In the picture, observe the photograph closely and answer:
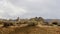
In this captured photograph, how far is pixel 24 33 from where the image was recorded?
32781mm

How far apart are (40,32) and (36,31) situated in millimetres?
629

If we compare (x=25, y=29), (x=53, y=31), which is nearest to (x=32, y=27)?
(x=25, y=29)

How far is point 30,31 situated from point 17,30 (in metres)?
2.20

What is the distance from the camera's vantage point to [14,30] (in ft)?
112

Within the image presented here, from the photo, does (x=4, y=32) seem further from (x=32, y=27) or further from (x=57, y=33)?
(x=57, y=33)

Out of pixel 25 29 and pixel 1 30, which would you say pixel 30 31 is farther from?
pixel 1 30

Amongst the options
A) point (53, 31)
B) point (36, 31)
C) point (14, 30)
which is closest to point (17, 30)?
point (14, 30)

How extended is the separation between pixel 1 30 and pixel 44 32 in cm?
673

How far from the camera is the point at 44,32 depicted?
32.9 metres

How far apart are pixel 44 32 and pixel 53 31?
1.38m

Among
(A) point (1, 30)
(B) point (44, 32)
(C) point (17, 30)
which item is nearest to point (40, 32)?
(B) point (44, 32)

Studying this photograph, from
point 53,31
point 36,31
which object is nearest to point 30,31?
point 36,31

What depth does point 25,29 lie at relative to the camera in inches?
1330

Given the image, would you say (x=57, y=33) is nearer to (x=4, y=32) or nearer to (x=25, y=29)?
(x=25, y=29)
